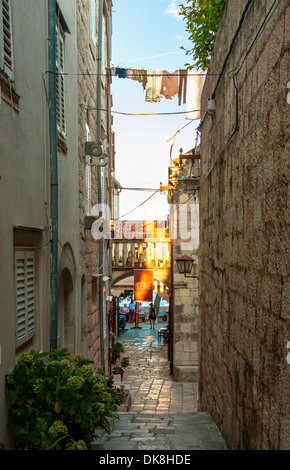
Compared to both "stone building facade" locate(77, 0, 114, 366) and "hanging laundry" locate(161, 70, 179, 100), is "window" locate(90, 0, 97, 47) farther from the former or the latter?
"hanging laundry" locate(161, 70, 179, 100)

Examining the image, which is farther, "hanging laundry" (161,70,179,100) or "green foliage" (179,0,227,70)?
"hanging laundry" (161,70,179,100)

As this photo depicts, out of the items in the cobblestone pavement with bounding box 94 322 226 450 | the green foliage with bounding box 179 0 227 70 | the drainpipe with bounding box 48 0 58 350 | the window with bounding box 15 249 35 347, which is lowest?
the cobblestone pavement with bounding box 94 322 226 450

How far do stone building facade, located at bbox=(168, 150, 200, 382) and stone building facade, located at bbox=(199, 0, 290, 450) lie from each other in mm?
7199

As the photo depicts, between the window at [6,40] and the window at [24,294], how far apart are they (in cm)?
167

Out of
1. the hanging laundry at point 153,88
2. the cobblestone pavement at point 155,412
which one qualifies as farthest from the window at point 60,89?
the cobblestone pavement at point 155,412

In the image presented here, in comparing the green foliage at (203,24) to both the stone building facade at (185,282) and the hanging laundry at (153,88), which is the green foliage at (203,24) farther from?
the stone building facade at (185,282)

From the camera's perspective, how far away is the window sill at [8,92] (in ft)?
12.1

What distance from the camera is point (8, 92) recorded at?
3830mm

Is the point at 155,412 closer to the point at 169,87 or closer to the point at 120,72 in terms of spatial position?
the point at 169,87

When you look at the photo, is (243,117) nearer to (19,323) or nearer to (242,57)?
(242,57)

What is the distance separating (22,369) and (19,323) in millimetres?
720

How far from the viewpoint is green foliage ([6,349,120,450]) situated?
10.8 feet

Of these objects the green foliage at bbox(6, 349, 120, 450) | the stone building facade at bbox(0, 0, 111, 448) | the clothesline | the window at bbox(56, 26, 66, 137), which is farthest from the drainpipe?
the clothesline
